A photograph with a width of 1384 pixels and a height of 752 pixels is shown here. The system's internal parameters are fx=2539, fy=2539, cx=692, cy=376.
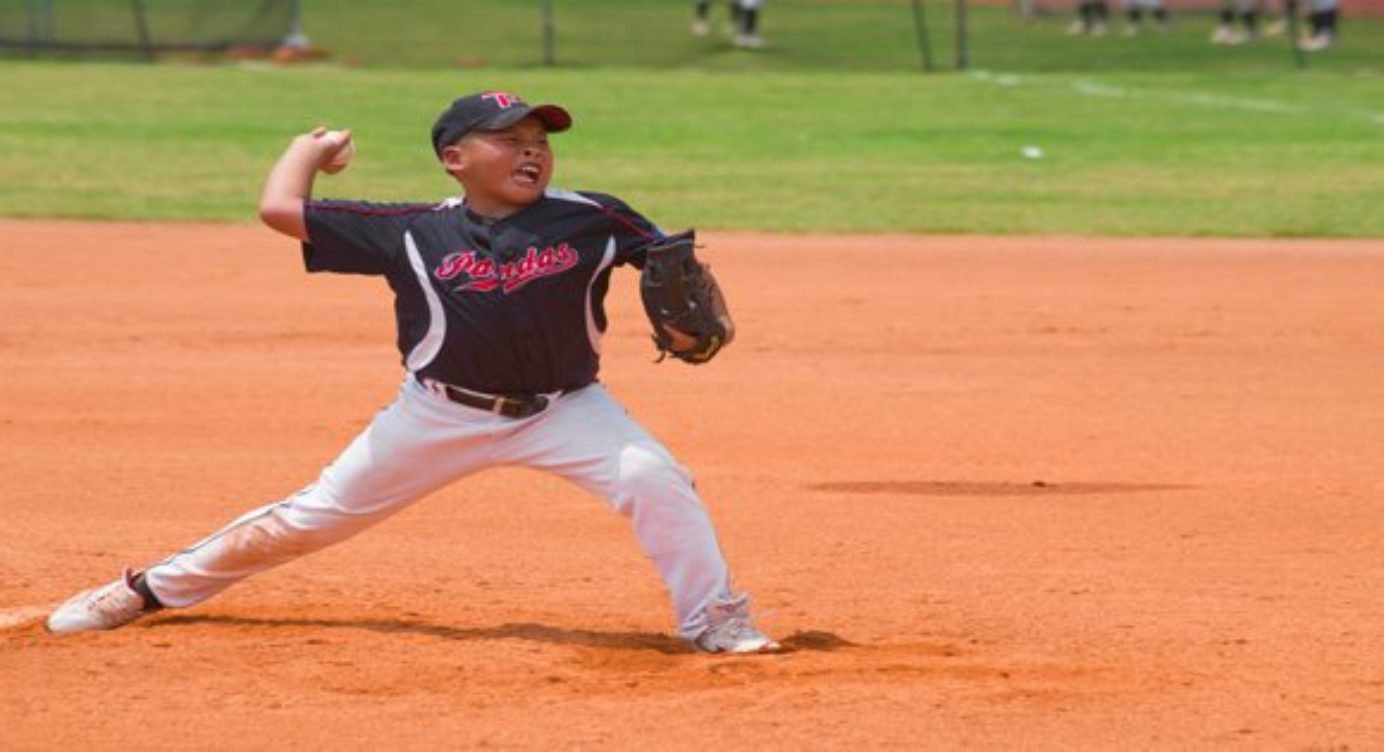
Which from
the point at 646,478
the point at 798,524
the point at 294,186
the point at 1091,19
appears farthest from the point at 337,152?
the point at 1091,19

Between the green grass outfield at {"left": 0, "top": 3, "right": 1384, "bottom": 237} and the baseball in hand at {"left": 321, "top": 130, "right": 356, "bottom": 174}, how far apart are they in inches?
407

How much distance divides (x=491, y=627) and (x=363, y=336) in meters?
5.78

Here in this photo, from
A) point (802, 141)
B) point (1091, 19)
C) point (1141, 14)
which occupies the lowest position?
point (1141, 14)

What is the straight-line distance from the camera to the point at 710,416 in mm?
10375

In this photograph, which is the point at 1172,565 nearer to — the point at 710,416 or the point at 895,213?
the point at 710,416

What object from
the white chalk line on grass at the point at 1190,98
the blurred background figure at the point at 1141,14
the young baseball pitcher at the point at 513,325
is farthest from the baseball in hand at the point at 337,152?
the blurred background figure at the point at 1141,14

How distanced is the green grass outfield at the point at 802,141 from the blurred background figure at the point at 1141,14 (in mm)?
5194

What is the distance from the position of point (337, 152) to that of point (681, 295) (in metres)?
1.00

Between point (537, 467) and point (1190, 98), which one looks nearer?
point (537, 467)

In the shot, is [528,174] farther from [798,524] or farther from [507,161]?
[798,524]

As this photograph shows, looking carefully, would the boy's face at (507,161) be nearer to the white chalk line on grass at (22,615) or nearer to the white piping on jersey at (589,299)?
the white piping on jersey at (589,299)

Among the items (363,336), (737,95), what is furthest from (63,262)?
(737,95)

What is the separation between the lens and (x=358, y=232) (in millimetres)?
6340

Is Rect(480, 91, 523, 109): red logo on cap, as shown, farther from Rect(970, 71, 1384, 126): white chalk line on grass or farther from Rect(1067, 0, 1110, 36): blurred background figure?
Rect(1067, 0, 1110, 36): blurred background figure
